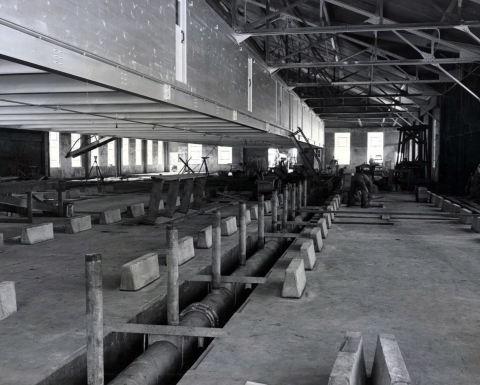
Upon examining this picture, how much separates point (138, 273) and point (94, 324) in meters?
2.85

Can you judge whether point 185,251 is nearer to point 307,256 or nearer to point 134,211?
point 307,256

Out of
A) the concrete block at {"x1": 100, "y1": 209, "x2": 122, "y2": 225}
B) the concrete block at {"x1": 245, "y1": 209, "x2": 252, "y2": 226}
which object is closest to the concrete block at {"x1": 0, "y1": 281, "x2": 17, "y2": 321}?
the concrete block at {"x1": 100, "y1": 209, "x2": 122, "y2": 225}

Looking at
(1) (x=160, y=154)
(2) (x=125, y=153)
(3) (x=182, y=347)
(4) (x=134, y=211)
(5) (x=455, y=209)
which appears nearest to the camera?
(3) (x=182, y=347)

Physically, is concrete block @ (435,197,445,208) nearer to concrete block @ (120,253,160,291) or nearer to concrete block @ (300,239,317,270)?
concrete block @ (300,239,317,270)

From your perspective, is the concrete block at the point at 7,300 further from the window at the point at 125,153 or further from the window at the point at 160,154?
the window at the point at 160,154

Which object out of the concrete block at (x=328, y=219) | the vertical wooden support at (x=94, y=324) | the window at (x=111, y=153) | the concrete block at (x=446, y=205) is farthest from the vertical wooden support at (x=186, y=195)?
the window at (x=111, y=153)

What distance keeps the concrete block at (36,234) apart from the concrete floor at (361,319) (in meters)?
5.03

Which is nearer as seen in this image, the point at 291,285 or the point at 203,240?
the point at 291,285

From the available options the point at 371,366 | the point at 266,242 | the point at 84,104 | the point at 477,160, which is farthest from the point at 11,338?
the point at 477,160

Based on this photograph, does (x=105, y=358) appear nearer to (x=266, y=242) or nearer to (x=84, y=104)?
(x=84, y=104)

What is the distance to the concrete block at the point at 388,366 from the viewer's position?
3672mm

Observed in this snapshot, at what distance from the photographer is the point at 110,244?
10.7 m

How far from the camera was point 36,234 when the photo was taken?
422 inches

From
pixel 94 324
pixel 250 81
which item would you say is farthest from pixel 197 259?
pixel 250 81
